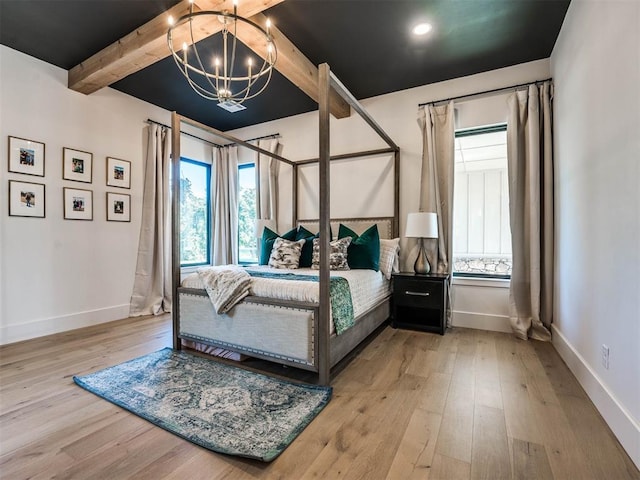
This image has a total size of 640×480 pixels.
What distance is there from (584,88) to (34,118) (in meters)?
4.92

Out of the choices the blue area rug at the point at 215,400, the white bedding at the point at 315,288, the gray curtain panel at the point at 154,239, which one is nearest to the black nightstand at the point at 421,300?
the white bedding at the point at 315,288

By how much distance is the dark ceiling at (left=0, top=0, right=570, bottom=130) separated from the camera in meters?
2.40

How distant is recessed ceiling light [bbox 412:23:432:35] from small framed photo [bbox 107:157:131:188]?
145 inches

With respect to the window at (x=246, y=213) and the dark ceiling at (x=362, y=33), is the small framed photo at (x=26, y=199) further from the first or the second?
the window at (x=246, y=213)

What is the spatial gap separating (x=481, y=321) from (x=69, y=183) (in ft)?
16.0

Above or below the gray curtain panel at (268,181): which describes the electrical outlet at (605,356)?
below

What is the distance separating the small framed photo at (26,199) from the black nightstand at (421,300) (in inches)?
152

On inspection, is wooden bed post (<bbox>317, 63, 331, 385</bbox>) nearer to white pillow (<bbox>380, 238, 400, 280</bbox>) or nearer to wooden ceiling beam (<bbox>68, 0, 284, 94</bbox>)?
wooden ceiling beam (<bbox>68, 0, 284, 94</bbox>)

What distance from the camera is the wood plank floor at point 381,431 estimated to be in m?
1.34

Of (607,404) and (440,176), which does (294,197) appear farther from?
(607,404)

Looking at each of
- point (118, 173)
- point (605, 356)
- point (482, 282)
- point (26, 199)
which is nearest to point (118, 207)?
point (118, 173)

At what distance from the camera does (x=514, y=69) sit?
3.23 m

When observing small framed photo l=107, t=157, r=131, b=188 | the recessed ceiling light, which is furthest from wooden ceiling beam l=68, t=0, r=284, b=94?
the recessed ceiling light

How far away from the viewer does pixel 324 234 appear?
2027 mm
